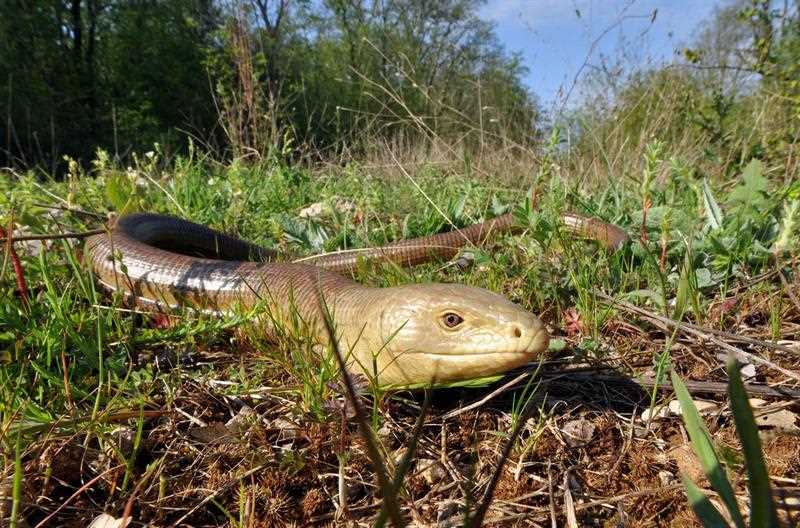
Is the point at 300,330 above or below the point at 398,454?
above

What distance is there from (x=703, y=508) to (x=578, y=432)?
1.89ft

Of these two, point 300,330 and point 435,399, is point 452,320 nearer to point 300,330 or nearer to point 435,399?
point 435,399

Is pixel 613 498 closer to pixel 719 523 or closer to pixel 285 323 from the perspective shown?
pixel 719 523

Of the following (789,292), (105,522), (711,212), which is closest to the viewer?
(105,522)

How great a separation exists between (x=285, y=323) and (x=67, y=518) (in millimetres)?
925

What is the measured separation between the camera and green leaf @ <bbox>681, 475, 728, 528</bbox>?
32.8 inches

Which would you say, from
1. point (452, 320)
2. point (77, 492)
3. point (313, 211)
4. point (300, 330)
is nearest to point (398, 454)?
point (452, 320)

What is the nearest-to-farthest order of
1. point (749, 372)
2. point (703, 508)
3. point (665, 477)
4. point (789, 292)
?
1. point (703, 508)
2. point (665, 477)
3. point (749, 372)
4. point (789, 292)

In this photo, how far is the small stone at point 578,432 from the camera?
1390mm

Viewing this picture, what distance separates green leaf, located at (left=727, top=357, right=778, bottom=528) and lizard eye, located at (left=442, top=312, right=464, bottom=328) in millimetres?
879

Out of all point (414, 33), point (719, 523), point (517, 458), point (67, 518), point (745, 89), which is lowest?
point (67, 518)

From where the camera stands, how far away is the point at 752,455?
65 centimetres

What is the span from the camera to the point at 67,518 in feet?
3.76

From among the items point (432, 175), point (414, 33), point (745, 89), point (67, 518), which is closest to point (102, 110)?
point (414, 33)
